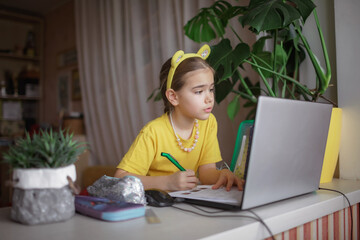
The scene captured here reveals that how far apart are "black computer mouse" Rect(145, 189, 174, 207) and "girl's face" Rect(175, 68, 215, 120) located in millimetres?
394

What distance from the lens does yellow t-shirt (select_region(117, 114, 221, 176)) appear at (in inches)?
47.2

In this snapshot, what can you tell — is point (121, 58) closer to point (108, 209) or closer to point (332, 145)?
point (332, 145)

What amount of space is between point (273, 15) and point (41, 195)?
2.92 feet

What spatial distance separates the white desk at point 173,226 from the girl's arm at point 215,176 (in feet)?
0.54

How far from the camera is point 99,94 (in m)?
3.35

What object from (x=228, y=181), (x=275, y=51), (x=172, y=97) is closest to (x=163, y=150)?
(x=172, y=97)

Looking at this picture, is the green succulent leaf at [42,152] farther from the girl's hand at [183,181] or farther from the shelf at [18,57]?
the shelf at [18,57]

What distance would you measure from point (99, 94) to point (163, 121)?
2.18 meters

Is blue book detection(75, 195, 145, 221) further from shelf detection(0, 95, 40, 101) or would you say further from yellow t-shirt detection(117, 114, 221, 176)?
shelf detection(0, 95, 40, 101)

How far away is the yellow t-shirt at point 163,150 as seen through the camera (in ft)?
3.93

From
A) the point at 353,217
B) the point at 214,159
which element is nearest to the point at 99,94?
the point at 214,159

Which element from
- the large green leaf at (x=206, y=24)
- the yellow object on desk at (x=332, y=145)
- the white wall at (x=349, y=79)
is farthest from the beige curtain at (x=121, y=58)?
the yellow object on desk at (x=332, y=145)

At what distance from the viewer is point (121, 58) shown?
3.06m

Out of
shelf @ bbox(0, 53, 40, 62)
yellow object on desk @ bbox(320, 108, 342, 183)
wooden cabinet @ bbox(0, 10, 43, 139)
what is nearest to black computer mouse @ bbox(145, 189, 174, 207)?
yellow object on desk @ bbox(320, 108, 342, 183)
